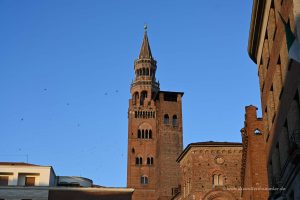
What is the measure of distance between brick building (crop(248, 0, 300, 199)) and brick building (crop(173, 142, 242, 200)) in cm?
2445

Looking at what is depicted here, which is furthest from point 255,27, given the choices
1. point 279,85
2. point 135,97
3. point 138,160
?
point 135,97

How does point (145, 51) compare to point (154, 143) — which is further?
point (145, 51)

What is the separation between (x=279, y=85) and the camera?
23016 millimetres

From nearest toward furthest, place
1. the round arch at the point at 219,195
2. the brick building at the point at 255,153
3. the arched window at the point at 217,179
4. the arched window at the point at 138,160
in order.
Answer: the brick building at the point at 255,153 < the round arch at the point at 219,195 < the arched window at the point at 217,179 < the arched window at the point at 138,160

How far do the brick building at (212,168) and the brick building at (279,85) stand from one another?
24.4 m

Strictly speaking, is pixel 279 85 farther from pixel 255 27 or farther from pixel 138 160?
pixel 138 160

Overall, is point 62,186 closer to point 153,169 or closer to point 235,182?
point 235,182

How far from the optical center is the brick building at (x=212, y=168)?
Answer: 52.8 m

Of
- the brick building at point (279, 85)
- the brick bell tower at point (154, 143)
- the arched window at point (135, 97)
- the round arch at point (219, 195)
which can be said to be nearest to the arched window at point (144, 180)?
the brick bell tower at point (154, 143)

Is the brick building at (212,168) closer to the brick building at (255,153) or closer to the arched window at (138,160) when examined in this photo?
the brick building at (255,153)

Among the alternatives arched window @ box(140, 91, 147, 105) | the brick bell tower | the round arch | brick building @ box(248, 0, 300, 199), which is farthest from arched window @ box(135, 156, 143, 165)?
brick building @ box(248, 0, 300, 199)

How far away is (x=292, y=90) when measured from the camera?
20203 mm

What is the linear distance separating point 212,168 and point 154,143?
137ft

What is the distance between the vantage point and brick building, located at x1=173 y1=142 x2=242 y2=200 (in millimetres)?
52781
